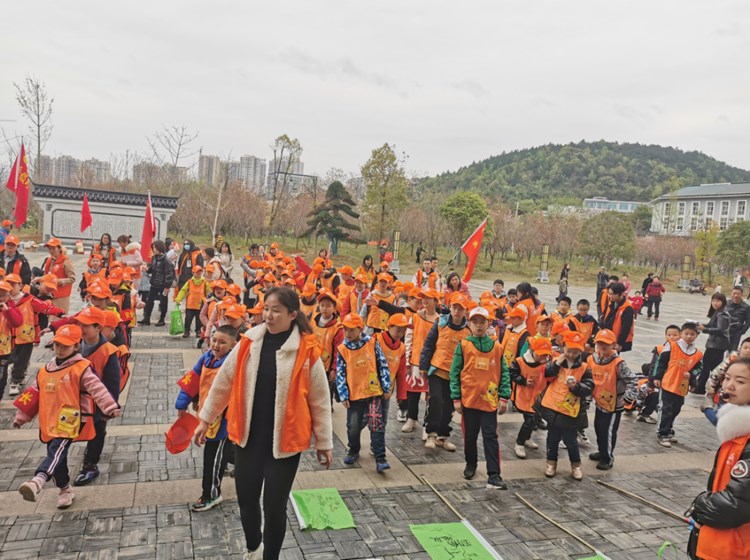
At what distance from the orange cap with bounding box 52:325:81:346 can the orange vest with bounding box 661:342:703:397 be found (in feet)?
21.7

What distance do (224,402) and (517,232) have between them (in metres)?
44.5

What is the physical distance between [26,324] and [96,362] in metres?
2.64

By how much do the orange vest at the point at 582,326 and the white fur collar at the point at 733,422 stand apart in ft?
16.6

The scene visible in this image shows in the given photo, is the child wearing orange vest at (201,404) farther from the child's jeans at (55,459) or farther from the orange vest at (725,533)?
the orange vest at (725,533)

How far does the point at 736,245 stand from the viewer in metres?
40.8

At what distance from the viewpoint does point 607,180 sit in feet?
356

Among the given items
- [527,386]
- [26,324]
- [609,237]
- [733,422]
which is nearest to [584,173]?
[609,237]

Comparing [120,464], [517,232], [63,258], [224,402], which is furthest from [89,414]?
[517,232]

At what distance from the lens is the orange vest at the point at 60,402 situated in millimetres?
4156

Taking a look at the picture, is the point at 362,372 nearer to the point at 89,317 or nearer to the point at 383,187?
the point at 89,317

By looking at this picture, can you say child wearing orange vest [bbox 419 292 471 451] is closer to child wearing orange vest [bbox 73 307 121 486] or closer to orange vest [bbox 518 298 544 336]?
orange vest [bbox 518 298 544 336]

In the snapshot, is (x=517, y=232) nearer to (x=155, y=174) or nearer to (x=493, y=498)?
(x=155, y=174)

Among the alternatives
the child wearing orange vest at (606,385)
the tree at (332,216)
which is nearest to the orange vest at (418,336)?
the child wearing orange vest at (606,385)

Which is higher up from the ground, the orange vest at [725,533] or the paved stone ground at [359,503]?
the orange vest at [725,533]
